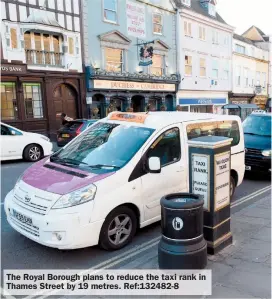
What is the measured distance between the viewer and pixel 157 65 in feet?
84.3

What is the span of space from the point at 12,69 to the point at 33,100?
7.04 ft

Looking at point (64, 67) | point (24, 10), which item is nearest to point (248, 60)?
point (64, 67)

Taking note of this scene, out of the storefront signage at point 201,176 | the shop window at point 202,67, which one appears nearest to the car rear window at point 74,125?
the storefront signage at point 201,176

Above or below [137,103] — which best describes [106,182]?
below

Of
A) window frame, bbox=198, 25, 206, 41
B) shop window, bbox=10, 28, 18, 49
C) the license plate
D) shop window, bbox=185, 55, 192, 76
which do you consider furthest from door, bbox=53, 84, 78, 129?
the license plate

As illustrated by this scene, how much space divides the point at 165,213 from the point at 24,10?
1704 cm

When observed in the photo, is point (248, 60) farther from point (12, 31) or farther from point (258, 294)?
point (258, 294)

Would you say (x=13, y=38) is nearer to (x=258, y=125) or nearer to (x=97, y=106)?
(x=97, y=106)

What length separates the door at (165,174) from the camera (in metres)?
4.85

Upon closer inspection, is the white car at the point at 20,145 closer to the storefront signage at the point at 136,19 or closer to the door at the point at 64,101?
the door at the point at 64,101

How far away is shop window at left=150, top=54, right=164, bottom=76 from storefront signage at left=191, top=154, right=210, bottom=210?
71.0ft

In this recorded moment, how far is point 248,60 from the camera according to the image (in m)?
37.2

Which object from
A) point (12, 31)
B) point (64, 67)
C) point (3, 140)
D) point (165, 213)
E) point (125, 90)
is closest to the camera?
point (165, 213)

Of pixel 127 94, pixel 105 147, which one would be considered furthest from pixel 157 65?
pixel 105 147
